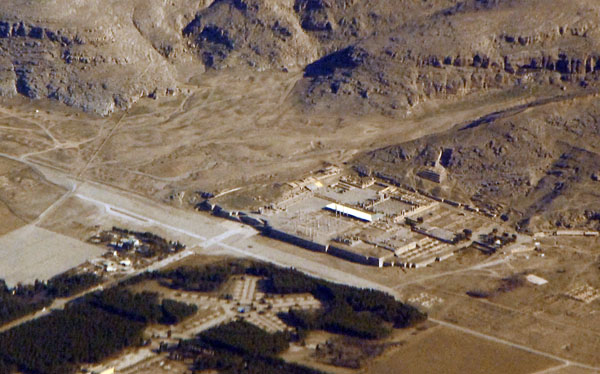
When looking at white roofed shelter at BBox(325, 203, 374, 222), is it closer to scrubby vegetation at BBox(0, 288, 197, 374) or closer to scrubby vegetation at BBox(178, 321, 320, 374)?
scrubby vegetation at BBox(0, 288, 197, 374)

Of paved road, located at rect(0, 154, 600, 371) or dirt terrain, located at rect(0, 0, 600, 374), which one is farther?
dirt terrain, located at rect(0, 0, 600, 374)

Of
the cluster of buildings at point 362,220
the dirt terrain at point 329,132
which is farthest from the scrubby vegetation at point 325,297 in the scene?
the cluster of buildings at point 362,220

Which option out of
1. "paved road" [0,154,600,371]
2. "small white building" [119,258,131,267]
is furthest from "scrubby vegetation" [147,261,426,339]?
"small white building" [119,258,131,267]

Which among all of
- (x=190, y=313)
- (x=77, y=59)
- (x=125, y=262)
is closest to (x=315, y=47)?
(x=77, y=59)

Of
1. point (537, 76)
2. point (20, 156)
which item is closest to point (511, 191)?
point (537, 76)

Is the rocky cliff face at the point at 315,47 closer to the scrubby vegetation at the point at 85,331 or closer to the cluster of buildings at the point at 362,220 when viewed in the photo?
the cluster of buildings at the point at 362,220

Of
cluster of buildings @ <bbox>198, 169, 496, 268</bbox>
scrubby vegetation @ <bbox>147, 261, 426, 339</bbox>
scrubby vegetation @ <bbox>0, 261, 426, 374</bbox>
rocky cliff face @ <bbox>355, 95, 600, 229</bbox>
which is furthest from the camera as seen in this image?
rocky cliff face @ <bbox>355, 95, 600, 229</bbox>

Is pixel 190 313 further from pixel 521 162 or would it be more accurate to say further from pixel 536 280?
pixel 521 162
